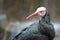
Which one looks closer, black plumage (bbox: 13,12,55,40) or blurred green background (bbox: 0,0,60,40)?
black plumage (bbox: 13,12,55,40)

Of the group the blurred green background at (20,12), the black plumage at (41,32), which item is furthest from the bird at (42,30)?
the blurred green background at (20,12)

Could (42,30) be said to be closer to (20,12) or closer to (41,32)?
(41,32)

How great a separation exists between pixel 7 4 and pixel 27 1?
0.36 meters

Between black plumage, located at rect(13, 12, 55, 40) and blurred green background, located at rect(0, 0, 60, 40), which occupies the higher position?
blurred green background, located at rect(0, 0, 60, 40)

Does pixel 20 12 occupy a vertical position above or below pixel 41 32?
above

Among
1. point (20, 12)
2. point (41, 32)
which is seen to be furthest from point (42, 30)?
point (20, 12)

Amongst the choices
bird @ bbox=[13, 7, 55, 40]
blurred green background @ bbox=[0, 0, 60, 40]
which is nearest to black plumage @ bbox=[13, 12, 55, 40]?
bird @ bbox=[13, 7, 55, 40]

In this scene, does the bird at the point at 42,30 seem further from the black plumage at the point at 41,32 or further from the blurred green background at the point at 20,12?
the blurred green background at the point at 20,12

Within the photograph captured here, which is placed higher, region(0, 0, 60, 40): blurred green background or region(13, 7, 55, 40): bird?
region(0, 0, 60, 40): blurred green background

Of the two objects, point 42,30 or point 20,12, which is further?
point 20,12

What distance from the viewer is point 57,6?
17.1 ft

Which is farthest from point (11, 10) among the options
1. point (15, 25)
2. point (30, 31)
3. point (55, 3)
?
point (30, 31)

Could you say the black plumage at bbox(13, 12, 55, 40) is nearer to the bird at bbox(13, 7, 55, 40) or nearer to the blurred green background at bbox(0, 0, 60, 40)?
the bird at bbox(13, 7, 55, 40)

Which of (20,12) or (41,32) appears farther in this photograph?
(20,12)
